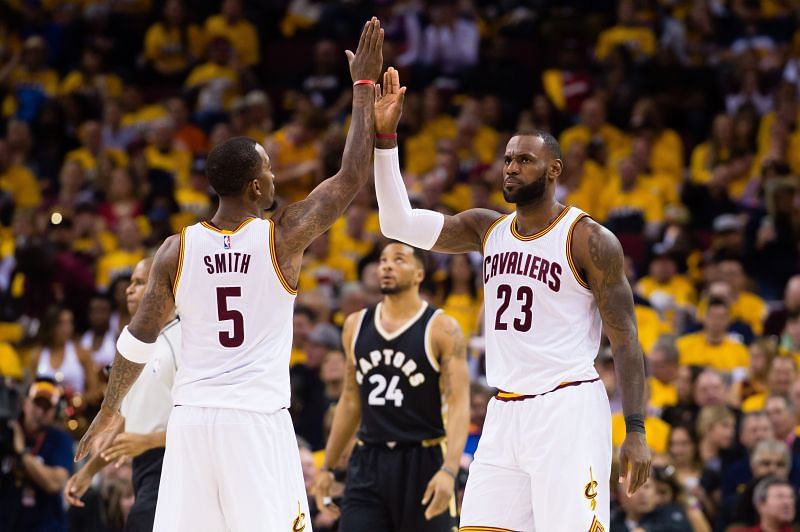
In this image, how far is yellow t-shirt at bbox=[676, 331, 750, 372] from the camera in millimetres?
13320

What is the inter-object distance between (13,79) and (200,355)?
45.6 ft

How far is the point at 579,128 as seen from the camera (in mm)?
17297

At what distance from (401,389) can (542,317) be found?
7.02 feet

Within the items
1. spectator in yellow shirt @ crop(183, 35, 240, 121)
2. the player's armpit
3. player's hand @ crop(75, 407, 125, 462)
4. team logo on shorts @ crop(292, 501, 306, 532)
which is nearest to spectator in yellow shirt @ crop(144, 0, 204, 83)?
spectator in yellow shirt @ crop(183, 35, 240, 121)

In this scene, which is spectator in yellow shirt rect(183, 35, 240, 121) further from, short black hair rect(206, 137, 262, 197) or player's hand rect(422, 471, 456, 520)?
short black hair rect(206, 137, 262, 197)

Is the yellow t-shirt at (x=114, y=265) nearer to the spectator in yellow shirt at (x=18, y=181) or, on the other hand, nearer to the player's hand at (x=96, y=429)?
the spectator in yellow shirt at (x=18, y=181)

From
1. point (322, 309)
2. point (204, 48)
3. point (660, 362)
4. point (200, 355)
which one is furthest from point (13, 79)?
point (200, 355)

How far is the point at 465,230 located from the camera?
24.4 feet

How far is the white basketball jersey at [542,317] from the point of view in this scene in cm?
689

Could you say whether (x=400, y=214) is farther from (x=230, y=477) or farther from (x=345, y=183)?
(x=230, y=477)

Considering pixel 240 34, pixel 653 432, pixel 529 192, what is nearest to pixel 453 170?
pixel 240 34

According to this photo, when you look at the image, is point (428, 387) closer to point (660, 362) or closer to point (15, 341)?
point (660, 362)

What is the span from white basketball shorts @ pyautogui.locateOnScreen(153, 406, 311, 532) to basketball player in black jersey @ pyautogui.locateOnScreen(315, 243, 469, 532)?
224cm

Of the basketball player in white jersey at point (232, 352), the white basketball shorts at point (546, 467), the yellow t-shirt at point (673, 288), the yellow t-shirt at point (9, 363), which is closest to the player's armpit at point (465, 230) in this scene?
the basketball player in white jersey at point (232, 352)
